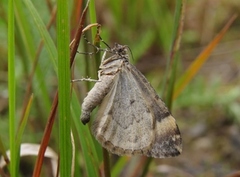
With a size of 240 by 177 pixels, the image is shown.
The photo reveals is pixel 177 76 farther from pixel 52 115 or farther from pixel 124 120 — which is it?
pixel 52 115

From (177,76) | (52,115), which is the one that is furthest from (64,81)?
(177,76)

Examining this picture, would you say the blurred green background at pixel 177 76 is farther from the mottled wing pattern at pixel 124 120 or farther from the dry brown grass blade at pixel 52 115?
the dry brown grass blade at pixel 52 115

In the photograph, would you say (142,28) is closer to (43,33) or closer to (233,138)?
(233,138)

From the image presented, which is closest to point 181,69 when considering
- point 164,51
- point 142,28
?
point 164,51

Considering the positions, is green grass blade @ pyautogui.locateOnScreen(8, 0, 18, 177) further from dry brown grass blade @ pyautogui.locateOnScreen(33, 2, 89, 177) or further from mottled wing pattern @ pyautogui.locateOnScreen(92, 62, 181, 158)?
mottled wing pattern @ pyautogui.locateOnScreen(92, 62, 181, 158)

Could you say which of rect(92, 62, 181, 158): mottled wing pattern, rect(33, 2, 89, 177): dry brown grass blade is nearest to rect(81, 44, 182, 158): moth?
rect(92, 62, 181, 158): mottled wing pattern

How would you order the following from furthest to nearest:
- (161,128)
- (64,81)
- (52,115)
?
(161,128)
(52,115)
(64,81)
